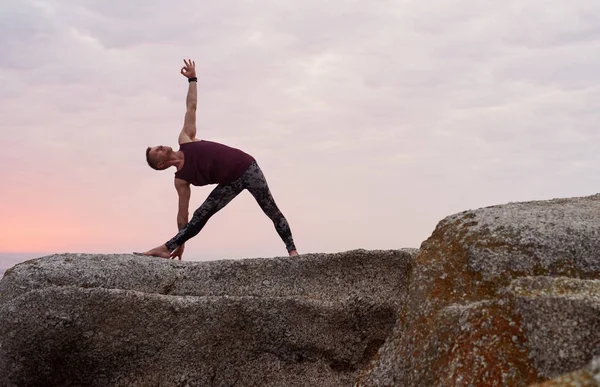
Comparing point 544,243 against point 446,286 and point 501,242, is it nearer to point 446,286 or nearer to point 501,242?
point 501,242

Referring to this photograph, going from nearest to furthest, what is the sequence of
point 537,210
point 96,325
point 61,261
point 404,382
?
point 404,382
point 537,210
point 96,325
point 61,261

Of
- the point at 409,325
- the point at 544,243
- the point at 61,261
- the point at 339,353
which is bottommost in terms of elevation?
the point at 339,353

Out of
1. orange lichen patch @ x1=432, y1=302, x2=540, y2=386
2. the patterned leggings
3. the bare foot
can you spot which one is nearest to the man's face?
the patterned leggings

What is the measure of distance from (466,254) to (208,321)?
4.27m

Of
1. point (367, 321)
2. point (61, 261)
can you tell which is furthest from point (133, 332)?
point (367, 321)

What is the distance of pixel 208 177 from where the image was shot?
13.0m

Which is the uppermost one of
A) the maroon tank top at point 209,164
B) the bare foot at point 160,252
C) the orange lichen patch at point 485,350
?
the maroon tank top at point 209,164

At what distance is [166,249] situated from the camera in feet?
41.2

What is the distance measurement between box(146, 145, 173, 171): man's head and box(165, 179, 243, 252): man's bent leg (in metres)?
1.10

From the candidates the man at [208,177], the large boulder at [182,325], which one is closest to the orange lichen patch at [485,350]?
the large boulder at [182,325]

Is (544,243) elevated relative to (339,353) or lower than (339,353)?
elevated

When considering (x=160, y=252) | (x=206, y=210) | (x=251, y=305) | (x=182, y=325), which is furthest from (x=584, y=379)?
(x=206, y=210)

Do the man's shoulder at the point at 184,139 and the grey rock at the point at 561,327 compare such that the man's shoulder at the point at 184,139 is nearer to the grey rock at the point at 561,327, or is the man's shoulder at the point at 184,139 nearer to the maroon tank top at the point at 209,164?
the maroon tank top at the point at 209,164

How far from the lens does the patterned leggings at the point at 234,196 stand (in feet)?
42.3
